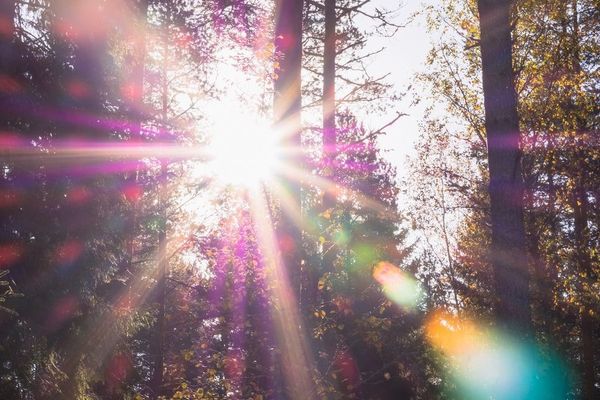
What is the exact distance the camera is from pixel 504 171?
503 cm

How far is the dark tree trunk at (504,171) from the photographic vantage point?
481 centimetres

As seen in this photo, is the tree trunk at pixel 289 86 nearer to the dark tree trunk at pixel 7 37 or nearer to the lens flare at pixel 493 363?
the lens flare at pixel 493 363

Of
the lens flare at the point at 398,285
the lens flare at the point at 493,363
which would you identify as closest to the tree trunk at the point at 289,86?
the lens flare at the point at 493,363

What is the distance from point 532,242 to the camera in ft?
47.3

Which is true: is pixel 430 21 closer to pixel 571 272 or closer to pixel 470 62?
pixel 470 62

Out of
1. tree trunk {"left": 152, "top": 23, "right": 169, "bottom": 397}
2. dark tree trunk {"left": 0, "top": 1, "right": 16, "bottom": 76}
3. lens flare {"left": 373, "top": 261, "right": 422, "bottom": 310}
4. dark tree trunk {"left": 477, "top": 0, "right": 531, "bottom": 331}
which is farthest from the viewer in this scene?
lens flare {"left": 373, "top": 261, "right": 422, "bottom": 310}

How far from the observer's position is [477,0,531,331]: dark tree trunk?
481 cm

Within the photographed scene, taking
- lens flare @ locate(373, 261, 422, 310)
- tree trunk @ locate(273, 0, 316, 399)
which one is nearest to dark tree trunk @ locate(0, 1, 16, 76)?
tree trunk @ locate(273, 0, 316, 399)

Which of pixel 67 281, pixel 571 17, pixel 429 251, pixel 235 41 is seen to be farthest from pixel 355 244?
pixel 429 251

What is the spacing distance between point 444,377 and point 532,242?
749cm

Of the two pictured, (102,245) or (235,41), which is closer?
(102,245)

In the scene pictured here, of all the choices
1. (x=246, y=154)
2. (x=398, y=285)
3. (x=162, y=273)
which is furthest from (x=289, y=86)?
(x=398, y=285)

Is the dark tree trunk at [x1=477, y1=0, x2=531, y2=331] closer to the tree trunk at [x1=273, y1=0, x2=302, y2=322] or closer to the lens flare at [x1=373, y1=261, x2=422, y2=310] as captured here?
the tree trunk at [x1=273, y1=0, x2=302, y2=322]

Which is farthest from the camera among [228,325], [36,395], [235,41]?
[235,41]
